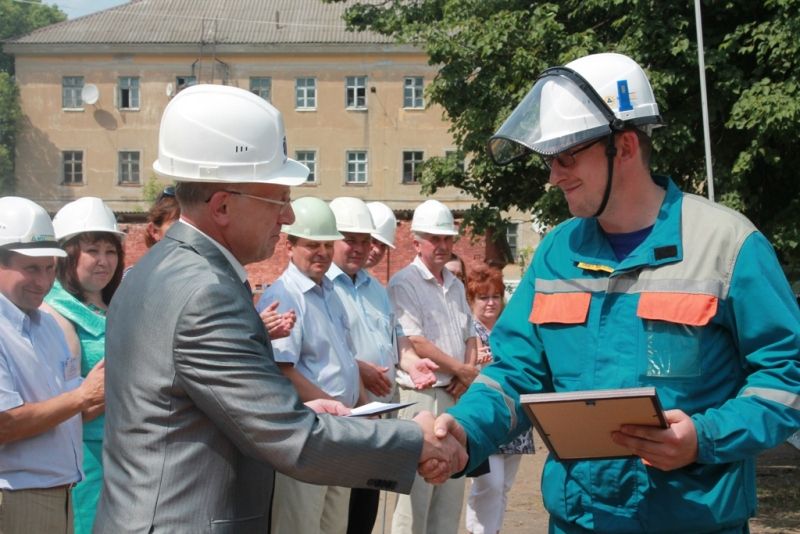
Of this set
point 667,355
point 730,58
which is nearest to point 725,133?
point 730,58

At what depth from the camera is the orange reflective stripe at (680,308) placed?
338cm

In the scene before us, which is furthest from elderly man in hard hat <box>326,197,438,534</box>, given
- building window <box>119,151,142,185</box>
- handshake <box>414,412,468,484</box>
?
building window <box>119,151,142,185</box>

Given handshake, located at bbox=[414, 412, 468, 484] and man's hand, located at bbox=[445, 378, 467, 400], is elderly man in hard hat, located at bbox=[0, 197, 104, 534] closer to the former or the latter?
handshake, located at bbox=[414, 412, 468, 484]

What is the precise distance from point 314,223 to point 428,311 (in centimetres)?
177

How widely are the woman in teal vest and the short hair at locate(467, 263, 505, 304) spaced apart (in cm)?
372

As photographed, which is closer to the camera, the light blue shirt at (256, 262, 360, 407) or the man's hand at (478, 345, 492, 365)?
the light blue shirt at (256, 262, 360, 407)

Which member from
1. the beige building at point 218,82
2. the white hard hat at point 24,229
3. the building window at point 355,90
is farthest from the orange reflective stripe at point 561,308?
the building window at point 355,90

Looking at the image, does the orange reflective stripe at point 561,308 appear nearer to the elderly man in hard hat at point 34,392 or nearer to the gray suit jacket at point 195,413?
the gray suit jacket at point 195,413

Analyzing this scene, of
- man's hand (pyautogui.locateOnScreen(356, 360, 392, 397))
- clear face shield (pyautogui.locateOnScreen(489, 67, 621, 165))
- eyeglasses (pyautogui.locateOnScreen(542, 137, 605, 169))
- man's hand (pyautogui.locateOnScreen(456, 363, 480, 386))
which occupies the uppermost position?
clear face shield (pyautogui.locateOnScreen(489, 67, 621, 165))

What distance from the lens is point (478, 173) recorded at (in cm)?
1659

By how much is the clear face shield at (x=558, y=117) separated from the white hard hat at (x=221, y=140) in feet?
2.74

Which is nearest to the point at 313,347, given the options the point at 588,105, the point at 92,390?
the point at 92,390

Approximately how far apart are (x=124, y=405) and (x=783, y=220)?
10.1 m

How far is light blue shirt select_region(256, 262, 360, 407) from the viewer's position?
20.6 ft
